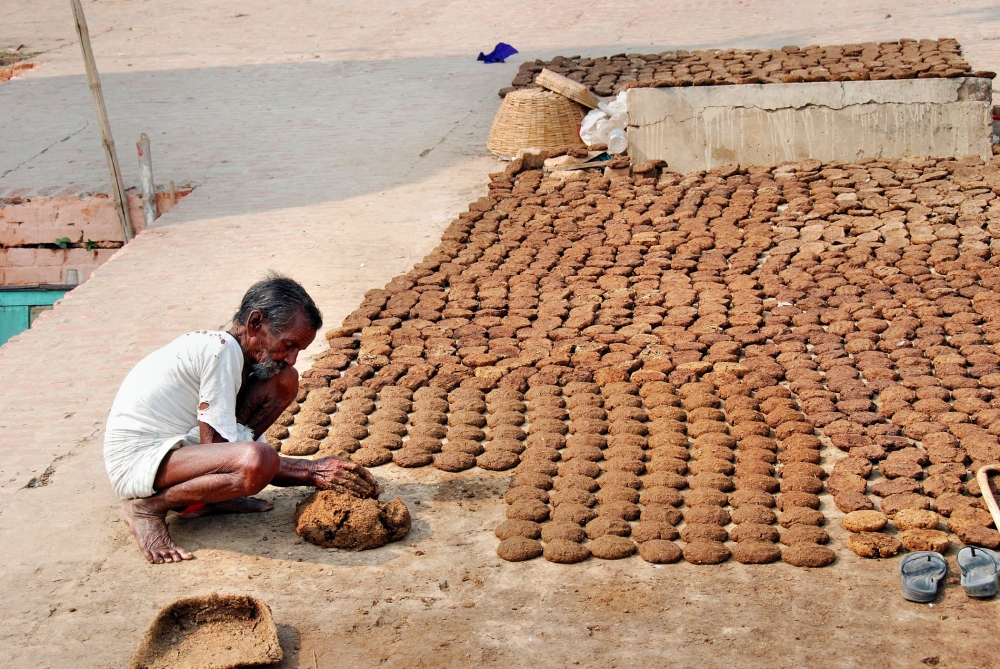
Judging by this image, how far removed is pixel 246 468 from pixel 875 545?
2.11m

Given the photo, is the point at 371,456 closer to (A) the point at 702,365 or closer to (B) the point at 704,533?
(B) the point at 704,533

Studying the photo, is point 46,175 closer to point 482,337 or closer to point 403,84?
point 403,84

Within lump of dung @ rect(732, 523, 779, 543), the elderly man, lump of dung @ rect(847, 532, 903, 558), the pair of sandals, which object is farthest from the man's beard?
the pair of sandals

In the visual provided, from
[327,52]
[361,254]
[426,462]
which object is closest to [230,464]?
[426,462]

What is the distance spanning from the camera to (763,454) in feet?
13.7

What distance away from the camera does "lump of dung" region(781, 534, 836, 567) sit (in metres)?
3.47

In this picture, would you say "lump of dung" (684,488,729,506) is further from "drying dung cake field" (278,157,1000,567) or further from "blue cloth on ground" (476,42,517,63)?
"blue cloth on ground" (476,42,517,63)

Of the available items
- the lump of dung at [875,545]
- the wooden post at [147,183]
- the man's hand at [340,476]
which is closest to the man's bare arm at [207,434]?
the man's hand at [340,476]

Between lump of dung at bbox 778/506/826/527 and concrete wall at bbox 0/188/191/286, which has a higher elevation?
concrete wall at bbox 0/188/191/286

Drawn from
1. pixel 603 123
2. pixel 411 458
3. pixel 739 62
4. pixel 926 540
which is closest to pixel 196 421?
pixel 411 458

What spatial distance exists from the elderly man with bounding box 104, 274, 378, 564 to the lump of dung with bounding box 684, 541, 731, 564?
143cm

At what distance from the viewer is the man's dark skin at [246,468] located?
3520 millimetres

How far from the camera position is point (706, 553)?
11.6ft

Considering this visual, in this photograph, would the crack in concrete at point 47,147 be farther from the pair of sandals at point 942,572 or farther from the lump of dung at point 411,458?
the pair of sandals at point 942,572
